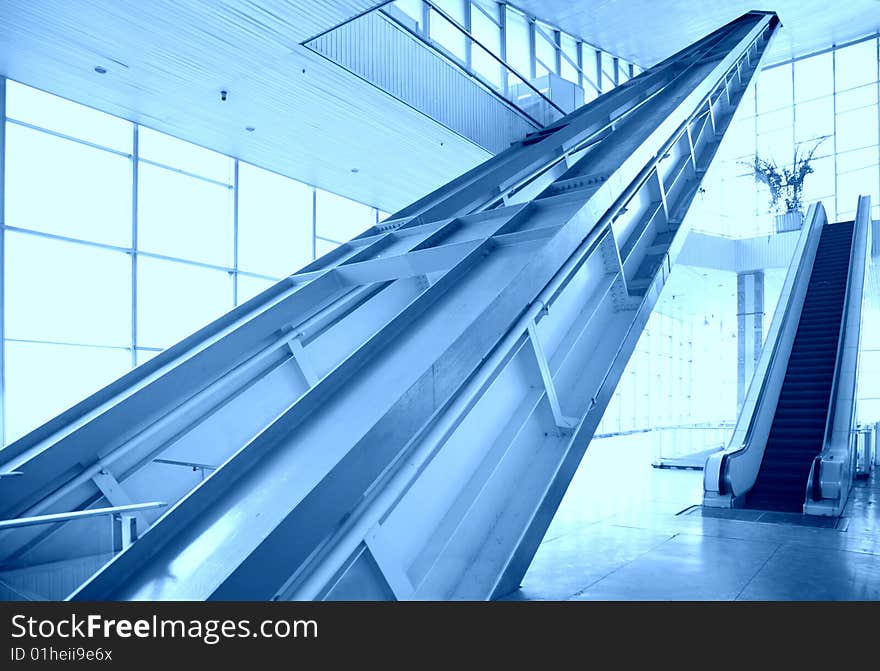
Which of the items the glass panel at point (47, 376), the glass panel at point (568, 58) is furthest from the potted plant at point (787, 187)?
the glass panel at point (47, 376)

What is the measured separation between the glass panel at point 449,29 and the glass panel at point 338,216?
427 cm

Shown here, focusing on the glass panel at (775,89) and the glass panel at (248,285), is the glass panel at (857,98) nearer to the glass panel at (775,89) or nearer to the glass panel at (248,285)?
the glass panel at (775,89)

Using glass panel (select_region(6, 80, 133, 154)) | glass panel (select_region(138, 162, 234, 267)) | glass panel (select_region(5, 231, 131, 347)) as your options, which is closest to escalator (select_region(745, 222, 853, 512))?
glass panel (select_region(5, 231, 131, 347))

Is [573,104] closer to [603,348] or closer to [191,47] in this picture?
[191,47]

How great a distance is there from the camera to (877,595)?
4.46 m

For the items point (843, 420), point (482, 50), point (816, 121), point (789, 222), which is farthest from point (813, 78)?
point (843, 420)

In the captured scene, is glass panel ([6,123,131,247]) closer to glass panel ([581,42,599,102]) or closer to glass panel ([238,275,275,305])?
glass panel ([238,275,275,305])

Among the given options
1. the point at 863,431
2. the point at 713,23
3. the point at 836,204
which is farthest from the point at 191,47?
the point at 836,204

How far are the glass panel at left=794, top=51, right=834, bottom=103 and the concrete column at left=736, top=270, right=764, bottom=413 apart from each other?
25.5ft

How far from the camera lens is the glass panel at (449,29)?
1561cm

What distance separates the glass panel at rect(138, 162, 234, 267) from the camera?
1238 cm

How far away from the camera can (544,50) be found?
19891 millimetres

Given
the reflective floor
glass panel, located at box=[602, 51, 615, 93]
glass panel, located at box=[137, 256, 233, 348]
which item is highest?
glass panel, located at box=[602, 51, 615, 93]
